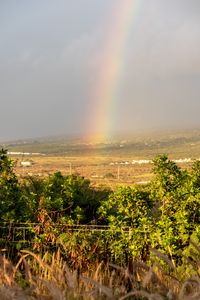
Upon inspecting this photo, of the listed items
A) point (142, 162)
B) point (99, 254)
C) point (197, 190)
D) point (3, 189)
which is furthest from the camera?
point (142, 162)

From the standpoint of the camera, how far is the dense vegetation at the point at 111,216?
35.7 ft

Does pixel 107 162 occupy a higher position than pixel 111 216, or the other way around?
pixel 111 216

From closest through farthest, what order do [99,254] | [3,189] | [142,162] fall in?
[99,254] < [3,189] < [142,162]

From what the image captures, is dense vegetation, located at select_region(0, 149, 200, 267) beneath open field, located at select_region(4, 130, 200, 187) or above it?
above

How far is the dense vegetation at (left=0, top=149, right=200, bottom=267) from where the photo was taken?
10883 mm

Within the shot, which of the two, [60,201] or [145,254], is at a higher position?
[60,201]

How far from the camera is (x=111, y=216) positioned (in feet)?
38.4

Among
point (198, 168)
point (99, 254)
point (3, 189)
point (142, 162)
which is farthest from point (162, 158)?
point (142, 162)

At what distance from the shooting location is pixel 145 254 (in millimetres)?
11086

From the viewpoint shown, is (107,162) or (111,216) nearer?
(111,216)

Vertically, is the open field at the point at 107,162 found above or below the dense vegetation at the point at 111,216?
below

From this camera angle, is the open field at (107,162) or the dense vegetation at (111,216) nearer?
the dense vegetation at (111,216)

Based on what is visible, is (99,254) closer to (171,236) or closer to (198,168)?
(171,236)

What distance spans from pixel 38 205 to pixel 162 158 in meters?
3.23
